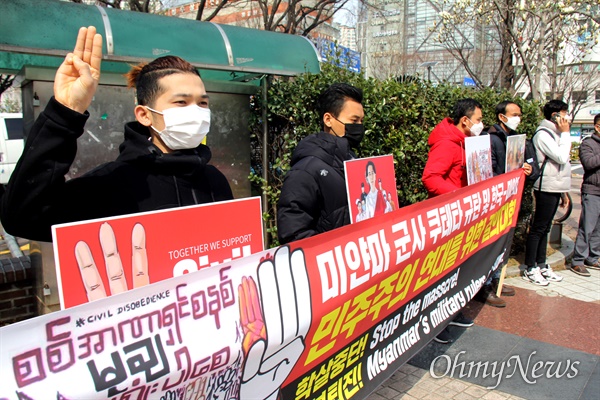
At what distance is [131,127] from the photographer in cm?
190

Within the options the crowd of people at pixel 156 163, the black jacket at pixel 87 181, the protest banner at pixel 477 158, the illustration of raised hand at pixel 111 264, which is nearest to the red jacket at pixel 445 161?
the protest banner at pixel 477 158

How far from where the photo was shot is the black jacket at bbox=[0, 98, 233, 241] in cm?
147

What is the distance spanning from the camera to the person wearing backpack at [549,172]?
5.34m

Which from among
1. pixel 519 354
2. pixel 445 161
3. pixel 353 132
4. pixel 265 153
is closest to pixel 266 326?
pixel 353 132

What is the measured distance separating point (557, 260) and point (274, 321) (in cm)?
591

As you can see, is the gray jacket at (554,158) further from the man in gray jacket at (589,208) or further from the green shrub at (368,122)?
the green shrub at (368,122)

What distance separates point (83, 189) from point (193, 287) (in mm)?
602

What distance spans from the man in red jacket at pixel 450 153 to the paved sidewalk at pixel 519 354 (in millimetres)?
330

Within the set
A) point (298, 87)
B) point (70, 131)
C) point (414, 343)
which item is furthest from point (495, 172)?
point (70, 131)

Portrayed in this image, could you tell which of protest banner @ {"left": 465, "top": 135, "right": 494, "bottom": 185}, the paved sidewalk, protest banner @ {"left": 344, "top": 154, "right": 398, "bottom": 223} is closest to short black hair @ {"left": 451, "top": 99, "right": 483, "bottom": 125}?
protest banner @ {"left": 465, "top": 135, "right": 494, "bottom": 185}

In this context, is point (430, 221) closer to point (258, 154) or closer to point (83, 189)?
point (83, 189)

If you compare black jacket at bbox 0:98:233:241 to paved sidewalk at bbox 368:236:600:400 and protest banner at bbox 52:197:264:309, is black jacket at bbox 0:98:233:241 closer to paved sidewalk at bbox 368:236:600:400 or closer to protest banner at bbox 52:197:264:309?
protest banner at bbox 52:197:264:309

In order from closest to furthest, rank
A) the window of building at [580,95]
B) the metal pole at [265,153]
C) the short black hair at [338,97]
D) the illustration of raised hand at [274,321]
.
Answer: the illustration of raised hand at [274,321] → the short black hair at [338,97] → the metal pole at [265,153] → the window of building at [580,95]

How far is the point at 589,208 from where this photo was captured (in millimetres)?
5980
